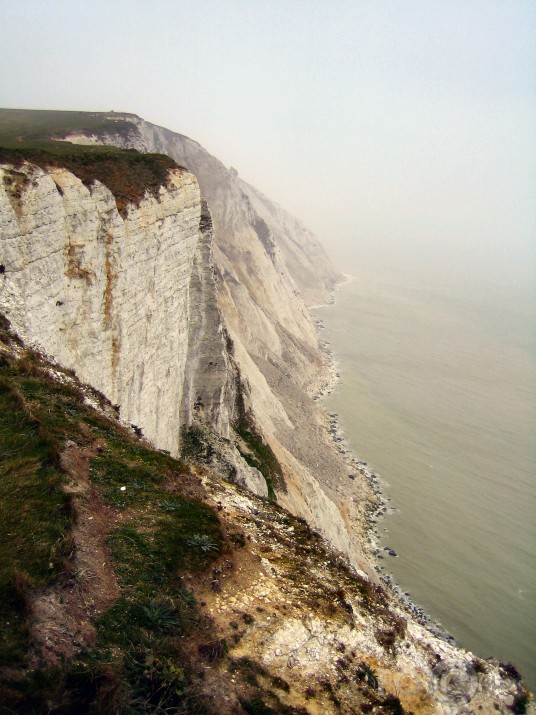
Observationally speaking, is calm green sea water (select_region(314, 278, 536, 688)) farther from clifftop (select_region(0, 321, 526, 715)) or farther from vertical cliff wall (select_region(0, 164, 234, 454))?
clifftop (select_region(0, 321, 526, 715))

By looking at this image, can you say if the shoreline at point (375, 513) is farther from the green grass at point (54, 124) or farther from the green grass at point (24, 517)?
the green grass at point (54, 124)

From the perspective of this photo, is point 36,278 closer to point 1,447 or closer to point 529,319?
point 1,447

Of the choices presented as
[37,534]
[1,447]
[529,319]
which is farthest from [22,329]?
[529,319]

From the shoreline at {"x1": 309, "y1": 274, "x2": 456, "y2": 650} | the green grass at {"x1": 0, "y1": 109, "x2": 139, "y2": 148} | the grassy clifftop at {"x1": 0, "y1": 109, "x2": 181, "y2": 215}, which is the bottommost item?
the shoreline at {"x1": 309, "y1": 274, "x2": 456, "y2": 650}

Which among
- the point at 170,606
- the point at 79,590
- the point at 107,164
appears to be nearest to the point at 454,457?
the point at 107,164

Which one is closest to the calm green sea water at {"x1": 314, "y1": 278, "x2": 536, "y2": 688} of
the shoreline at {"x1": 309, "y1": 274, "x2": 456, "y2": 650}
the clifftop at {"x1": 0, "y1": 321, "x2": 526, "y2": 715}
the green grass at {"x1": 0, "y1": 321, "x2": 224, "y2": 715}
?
the shoreline at {"x1": 309, "y1": 274, "x2": 456, "y2": 650}

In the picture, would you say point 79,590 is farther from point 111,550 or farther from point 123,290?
point 123,290
